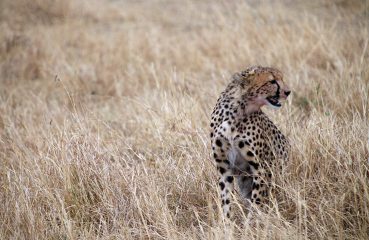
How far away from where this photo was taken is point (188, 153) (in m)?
3.55

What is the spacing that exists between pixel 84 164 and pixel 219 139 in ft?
2.77

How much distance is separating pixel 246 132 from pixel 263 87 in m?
0.26

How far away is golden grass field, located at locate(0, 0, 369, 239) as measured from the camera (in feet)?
9.87

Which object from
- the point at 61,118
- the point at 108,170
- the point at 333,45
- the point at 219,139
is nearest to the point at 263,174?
the point at 219,139

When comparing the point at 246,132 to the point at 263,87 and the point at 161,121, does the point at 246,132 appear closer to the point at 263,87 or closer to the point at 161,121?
the point at 263,87

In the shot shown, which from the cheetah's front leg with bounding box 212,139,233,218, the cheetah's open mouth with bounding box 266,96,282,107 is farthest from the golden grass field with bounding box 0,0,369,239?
the cheetah's open mouth with bounding box 266,96,282,107

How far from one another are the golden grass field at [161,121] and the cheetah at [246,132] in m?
0.12

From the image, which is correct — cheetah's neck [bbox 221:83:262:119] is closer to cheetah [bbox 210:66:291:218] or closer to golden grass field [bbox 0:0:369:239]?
cheetah [bbox 210:66:291:218]

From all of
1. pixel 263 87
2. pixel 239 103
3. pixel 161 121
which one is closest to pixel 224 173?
pixel 239 103

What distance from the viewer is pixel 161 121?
163 inches

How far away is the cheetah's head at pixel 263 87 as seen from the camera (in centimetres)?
310

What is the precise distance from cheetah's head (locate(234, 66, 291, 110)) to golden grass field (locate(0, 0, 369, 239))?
403mm

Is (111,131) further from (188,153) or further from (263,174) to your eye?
(263,174)

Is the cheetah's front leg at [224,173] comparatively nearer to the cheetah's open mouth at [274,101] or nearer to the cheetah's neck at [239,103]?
the cheetah's neck at [239,103]
